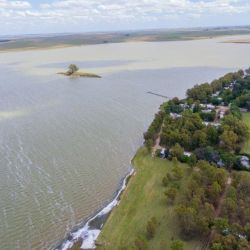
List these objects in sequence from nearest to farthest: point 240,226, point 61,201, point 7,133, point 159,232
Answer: point 240,226 → point 159,232 → point 61,201 → point 7,133

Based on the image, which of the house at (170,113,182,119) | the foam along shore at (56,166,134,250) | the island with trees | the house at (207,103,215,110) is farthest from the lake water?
the house at (207,103,215,110)

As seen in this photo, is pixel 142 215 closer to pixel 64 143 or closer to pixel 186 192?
pixel 186 192

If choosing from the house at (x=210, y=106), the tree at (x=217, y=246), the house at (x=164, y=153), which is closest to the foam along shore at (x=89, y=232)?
the tree at (x=217, y=246)

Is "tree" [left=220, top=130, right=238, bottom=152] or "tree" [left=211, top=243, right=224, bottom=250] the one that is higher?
"tree" [left=220, top=130, right=238, bottom=152]

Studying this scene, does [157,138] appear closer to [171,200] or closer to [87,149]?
[87,149]

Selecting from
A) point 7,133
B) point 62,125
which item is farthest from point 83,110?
point 7,133

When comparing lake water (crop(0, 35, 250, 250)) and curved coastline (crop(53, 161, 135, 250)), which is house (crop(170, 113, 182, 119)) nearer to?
lake water (crop(0, 35, 250, 250))

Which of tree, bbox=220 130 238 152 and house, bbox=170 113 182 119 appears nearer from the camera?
tree, bbox=220 130 238 152
